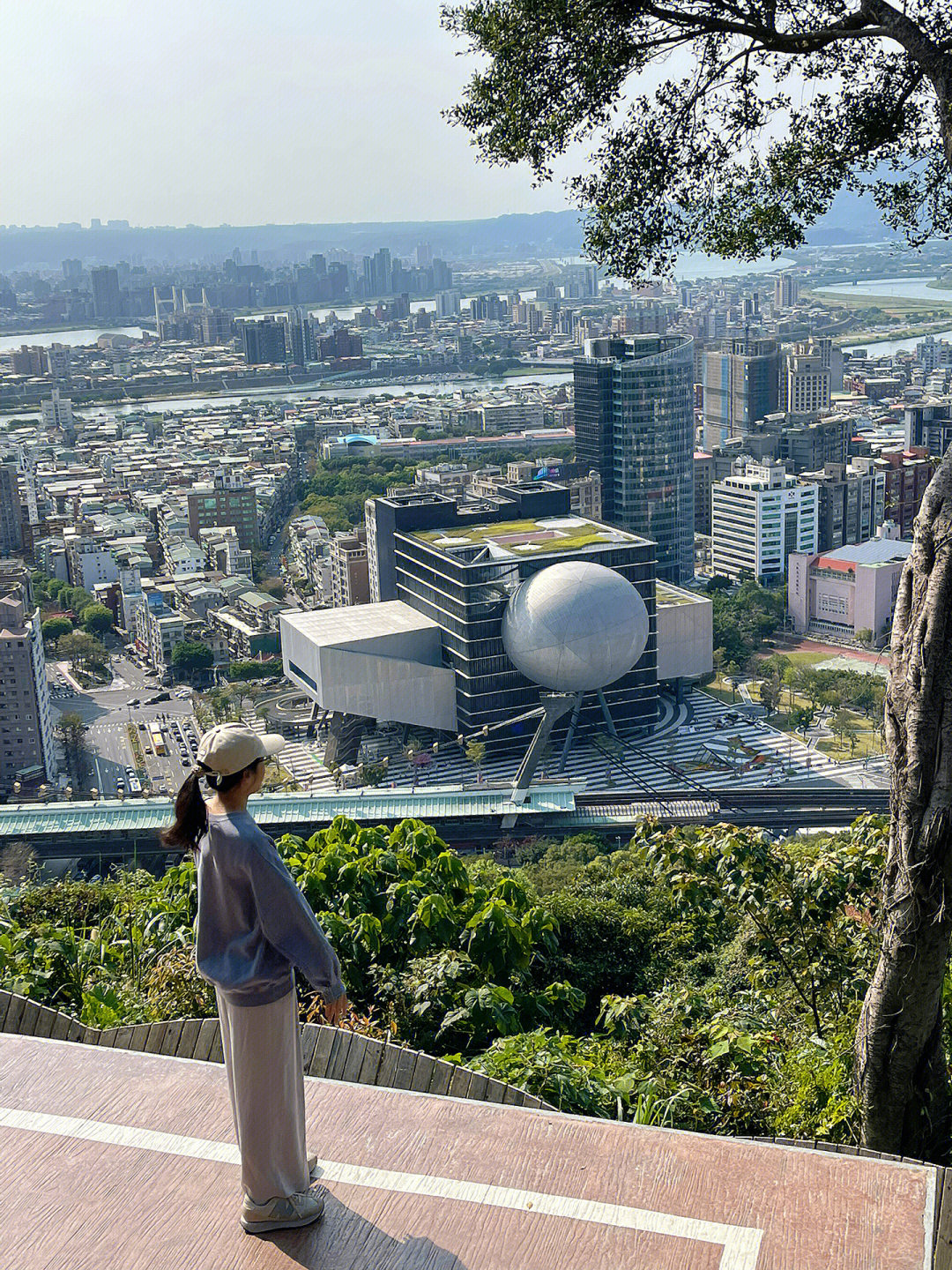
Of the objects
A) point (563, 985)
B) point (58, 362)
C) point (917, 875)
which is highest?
point (917, 875)

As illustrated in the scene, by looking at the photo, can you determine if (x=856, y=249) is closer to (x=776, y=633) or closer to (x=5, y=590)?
(x=776, y=633)

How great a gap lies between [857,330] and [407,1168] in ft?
158

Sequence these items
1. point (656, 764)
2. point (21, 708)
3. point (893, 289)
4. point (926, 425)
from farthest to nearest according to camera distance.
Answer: point (893, 289) < point (926, 425) < point (21, 708) < point (656, 764)

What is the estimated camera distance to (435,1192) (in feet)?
3.82

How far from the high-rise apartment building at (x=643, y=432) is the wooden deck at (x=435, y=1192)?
16.5m

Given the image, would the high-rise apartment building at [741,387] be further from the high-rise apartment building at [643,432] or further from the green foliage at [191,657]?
the green foliage at [191,657]

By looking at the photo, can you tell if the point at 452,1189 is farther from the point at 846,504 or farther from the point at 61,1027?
the point at 846,504

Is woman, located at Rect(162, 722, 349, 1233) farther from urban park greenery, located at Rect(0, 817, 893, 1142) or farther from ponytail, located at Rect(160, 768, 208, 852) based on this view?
urban park greenery, located at Rect(0, 817, 893, 1142)

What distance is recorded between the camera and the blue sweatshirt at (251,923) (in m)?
1.09

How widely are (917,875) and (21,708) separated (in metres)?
11.3

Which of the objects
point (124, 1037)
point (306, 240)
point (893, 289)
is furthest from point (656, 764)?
point (306, 240)

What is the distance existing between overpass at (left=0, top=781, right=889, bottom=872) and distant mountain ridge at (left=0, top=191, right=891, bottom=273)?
67.6 metres

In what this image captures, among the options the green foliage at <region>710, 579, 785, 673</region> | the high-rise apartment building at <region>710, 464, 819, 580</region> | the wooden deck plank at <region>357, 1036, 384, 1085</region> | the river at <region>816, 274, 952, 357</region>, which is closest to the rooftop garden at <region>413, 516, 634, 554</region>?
the green foliage at <region>710, 579, 785, 673</region>

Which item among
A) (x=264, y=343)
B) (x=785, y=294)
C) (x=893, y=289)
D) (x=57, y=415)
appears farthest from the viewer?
(x=893, y=289)
